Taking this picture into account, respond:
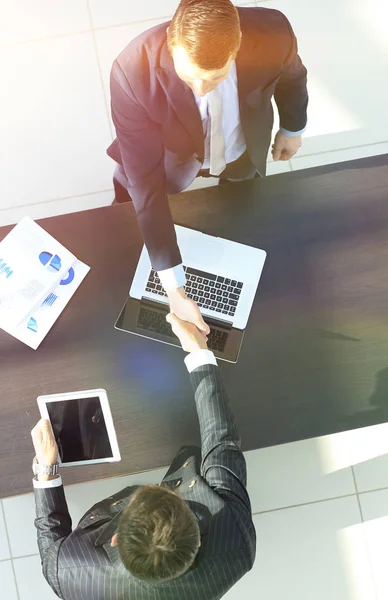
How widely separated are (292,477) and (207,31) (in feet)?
5.55

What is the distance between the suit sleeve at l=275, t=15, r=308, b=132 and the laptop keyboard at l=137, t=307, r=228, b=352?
0.69m

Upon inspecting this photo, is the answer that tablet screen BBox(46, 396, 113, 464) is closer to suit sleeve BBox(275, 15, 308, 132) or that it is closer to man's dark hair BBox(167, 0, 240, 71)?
man's dark hair BBox(167, 0, 240, 71)

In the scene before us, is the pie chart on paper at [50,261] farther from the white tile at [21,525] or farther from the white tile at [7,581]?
the white tile at [7,581]

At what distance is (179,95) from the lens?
4.35 ft

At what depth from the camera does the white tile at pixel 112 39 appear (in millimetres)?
2328

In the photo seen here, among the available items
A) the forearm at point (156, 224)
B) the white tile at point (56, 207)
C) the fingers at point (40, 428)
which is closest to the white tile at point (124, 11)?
the white tile at point (56, 207)

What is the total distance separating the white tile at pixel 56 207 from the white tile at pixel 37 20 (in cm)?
71

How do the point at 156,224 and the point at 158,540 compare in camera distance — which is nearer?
the point at 158,540

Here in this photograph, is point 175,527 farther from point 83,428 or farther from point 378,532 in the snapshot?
point 378,532

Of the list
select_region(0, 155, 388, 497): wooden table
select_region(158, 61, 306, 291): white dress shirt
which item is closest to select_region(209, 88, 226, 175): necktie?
select_region(158, 61, 306, 291): white dress shirt

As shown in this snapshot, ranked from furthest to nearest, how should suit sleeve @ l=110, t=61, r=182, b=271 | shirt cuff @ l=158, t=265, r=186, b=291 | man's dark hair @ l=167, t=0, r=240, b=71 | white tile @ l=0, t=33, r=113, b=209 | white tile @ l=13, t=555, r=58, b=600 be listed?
white tile @ l=0, t=33, r=113, b=209 < white tile @ l=13, t=555, r=58, b=600 < shirt cuff @ l=158, t=265, r=186, b=291 < suit sleeve @ l=110, t=61, r=182, b=271 < man's dark hair @ l=167, t=0, r=240, b=71

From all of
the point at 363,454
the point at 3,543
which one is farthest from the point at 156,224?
the point at 3,543

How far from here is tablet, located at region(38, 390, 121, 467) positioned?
4.88 ft

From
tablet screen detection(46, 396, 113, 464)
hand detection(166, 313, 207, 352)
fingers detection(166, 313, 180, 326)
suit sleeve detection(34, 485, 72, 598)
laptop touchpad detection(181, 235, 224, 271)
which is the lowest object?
suit sleeve detection(34, 485, 72, 598)
